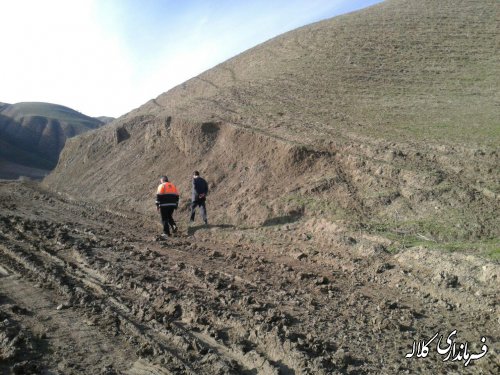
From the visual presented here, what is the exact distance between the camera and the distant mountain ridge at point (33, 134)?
192ft

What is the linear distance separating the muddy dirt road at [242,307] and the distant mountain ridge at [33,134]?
4512cm

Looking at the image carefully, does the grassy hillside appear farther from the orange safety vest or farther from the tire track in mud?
the tire track in mud

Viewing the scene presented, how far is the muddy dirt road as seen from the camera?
419 centimetres

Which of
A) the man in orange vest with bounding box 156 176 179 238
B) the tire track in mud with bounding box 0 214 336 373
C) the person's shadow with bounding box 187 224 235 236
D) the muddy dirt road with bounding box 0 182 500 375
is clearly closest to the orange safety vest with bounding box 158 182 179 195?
the man in orange vest with bounding box 156 176 179 238

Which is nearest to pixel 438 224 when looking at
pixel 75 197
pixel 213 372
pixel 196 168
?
pixel 213 372

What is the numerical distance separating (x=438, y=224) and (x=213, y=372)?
5842mm

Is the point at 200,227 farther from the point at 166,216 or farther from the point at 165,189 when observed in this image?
the point at 165,189

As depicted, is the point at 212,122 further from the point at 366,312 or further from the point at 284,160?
the point at 366,312

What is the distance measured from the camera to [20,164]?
5588cm

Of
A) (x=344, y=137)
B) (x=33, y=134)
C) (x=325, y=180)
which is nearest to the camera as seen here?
(x=325, y=180)

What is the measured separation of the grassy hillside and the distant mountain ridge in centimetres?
3364

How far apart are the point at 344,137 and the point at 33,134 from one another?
270 feet

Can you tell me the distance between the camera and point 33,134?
3142 inches

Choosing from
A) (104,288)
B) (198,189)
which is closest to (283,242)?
(198,189)
